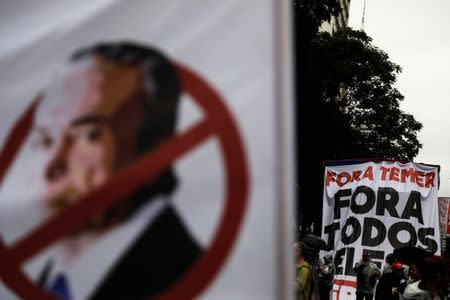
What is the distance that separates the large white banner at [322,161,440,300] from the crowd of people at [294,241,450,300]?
0.26 metres

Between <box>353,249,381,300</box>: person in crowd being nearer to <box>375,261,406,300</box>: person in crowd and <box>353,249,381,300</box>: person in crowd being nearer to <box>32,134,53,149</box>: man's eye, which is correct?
<box>375,261,406,300</box>: person in crowd

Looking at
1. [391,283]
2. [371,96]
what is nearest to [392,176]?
[391,283]

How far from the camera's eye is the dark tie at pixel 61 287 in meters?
1.85

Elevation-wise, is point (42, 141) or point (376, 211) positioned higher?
point (42, 141)

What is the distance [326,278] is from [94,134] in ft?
32.1

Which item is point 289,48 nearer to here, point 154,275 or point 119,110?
point 119,110

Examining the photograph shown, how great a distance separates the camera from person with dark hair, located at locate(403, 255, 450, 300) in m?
5.47

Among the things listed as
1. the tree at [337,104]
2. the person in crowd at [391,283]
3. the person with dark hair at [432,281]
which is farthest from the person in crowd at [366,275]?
the tree at [337,104]

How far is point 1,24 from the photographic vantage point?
2.23 metres

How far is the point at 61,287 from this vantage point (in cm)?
186

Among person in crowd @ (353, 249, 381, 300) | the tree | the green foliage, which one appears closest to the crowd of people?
person in crowd @ (353, 249, 381, 300)

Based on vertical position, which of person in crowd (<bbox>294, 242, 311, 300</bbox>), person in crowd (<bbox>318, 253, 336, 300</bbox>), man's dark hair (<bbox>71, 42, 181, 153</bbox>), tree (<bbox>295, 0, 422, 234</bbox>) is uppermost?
tree (<bbox>295, 0, 422, 234</bbox>)

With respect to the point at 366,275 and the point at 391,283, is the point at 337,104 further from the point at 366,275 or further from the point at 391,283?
the point at 391,283

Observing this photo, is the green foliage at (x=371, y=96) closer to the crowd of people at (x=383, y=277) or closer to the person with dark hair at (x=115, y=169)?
the crowd of people at (x=383, y=277)
